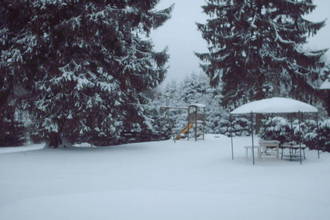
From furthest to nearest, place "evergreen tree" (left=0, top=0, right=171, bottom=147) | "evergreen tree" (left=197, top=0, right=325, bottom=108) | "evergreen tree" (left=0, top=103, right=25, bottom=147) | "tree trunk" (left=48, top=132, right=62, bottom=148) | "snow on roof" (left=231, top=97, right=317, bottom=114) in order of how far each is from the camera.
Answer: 1. "evergreen tree" (left=0, top=103, right=25, bottom=147)
2. "evergreen tree" (left=197, top=0, right=325, bottom=108)
3. "tree trunk" (left=48, top=132, right=62, bottom=148)
4. "evergreen tree" (left=0, top=0, right=171, bottom=147)
5. "snow on roof" (left=231, top=97, right=317, bottom=114)

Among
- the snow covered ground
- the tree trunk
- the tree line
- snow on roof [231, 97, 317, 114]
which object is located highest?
the tree line

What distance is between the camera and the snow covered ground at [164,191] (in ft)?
15.4

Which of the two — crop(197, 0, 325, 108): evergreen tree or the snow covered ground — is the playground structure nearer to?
crop(197, 0, 325, 108): evergreen tree

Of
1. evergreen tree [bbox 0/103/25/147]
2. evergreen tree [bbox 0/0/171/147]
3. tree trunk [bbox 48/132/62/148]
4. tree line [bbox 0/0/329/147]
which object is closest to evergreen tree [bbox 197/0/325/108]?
tree line [bbox 0/0/329/147]

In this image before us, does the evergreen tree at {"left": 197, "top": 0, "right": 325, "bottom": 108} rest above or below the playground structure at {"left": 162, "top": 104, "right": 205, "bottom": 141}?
above

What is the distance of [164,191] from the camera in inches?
236

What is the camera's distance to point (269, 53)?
61.5 ft

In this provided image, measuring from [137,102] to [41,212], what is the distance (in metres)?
9.52

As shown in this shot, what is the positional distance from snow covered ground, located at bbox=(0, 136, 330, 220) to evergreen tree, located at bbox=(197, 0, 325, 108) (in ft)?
34.3

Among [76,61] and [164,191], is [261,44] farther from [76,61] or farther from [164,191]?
[164,191]

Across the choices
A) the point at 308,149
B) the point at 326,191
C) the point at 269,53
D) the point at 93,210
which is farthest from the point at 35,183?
the point at 269,53

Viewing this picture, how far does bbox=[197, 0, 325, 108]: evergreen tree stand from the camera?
1864 centimetres

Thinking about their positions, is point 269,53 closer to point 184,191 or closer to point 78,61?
point 78,61

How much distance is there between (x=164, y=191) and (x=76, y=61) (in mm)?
8425
